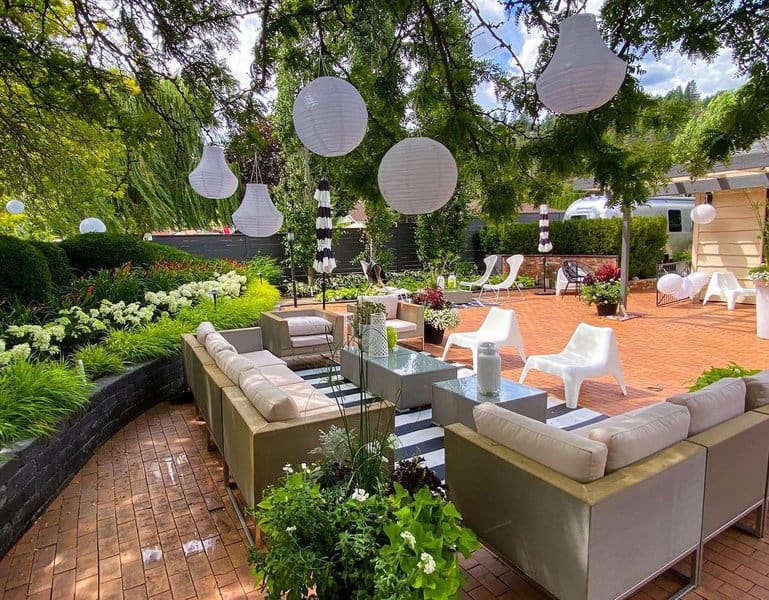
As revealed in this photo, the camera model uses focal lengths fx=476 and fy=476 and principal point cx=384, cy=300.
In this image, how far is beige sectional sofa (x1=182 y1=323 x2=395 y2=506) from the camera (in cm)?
231

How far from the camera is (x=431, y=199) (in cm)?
274

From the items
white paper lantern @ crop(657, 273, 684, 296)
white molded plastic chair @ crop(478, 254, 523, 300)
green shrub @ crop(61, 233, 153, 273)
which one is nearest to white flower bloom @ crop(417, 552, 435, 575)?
green shrub @ crop(61, 233, 153, 273)

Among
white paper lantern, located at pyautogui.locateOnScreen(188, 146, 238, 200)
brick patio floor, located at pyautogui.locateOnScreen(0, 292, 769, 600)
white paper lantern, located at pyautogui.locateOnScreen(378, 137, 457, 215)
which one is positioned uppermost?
white paper lantern, located at pyautogui.locateOnScreen(188, 146, 238, 200)

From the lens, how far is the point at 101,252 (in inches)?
274

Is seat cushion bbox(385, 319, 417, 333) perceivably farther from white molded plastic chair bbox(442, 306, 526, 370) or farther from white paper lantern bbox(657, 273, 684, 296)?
white paper lantern bbox(657, 273, 684, 296)

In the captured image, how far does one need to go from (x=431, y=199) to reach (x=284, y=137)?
9.33 metres

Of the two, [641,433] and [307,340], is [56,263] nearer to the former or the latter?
[307,340]

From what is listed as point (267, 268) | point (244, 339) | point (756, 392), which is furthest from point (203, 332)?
point (267, 268)

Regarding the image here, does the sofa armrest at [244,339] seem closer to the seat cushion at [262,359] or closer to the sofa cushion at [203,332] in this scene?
the seat cushion at [262,359]

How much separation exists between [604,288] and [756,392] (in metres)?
6.60

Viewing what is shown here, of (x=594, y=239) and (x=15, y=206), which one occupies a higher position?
(x=15, y=206)

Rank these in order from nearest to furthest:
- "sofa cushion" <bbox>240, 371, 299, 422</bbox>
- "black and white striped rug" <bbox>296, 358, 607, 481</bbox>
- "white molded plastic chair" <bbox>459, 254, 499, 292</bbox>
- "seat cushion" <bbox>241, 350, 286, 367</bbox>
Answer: "sofa cushion" <bbox>240, 371, 299, 422</bbox>
"black and white striped rug" <bbox>296, 358, 607, 481</bbox>
"seat cushion" <bbox>241, 350, 286, 367</bbox>
"white molded plastic chair" <bbox>459, 254, 499, 292</bbox>

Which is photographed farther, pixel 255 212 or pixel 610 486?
pixel 255 212

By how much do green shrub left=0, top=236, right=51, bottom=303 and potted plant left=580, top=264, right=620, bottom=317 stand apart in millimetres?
8375
